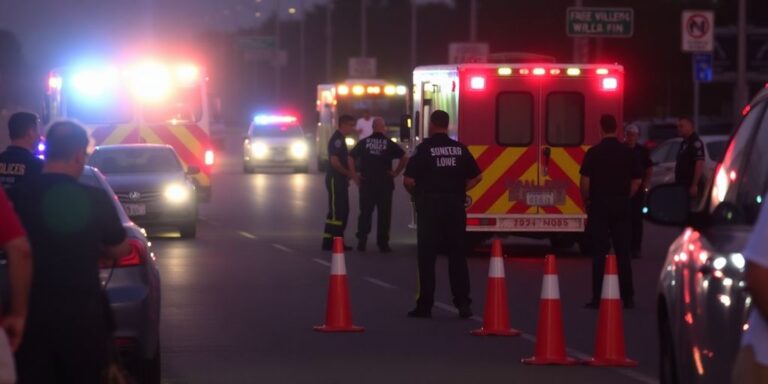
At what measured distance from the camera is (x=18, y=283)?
273 inches

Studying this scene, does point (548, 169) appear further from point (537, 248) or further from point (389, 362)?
point (389, 362)

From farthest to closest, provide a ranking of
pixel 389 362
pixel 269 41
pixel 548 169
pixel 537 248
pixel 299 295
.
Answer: pixel 269 41
pixel 537 248
pixel 548 169
pixel 299 295
pixel 389 362

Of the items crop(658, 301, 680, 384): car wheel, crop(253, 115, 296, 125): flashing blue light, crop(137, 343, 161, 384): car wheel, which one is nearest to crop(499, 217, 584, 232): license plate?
crop(137, 343, 161, 384): car wheel

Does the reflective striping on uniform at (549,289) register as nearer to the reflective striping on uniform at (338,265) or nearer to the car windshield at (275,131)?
the reflective striping on uniform at (338,265)

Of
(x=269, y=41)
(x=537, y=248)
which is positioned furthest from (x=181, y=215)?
(x=269, y=41)

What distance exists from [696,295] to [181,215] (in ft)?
63.6

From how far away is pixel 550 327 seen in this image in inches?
523

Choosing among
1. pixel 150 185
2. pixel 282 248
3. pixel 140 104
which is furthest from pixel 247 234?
pixel 140 104

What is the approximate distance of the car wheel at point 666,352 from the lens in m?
8.99

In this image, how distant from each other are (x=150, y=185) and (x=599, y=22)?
16364 millimetres

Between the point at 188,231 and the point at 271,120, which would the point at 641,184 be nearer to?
the point at 188,231

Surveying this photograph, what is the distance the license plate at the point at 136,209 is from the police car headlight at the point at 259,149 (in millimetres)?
29124

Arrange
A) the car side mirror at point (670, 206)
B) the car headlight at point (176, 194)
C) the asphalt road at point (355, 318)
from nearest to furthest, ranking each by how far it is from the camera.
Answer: the car side mirror at point (670, 206) → the asphalt road at point (355, 318) → the car headlight at point (176, 194)

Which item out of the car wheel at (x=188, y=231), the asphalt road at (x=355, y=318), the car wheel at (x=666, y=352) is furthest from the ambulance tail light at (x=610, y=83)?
the car wheel at (x=666, y=352)
